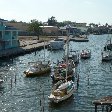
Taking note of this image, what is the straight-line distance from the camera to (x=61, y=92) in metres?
59.2

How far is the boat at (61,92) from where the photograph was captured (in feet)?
188

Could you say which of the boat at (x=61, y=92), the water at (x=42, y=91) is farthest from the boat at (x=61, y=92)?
the water at (x=42, y=91)

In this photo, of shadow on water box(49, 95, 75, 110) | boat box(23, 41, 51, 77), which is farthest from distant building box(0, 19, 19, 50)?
shadow on water box(49, 95, 75, 110)

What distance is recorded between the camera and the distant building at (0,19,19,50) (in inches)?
4625

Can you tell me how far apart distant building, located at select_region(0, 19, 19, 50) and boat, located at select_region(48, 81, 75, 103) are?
2242 inches

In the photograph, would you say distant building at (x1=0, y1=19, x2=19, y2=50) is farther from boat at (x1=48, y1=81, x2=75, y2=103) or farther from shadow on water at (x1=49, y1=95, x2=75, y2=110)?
shadow on water at (x1=49, y1=95, x2=75, y2=110)

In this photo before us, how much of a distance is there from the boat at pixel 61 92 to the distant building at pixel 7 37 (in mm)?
56946

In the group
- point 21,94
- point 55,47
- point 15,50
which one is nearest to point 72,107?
point 21,94

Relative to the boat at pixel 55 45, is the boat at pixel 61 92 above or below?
below

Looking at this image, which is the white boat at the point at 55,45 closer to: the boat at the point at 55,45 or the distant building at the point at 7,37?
the boat at the point at 55,45

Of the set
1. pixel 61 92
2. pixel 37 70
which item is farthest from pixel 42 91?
pixel 37 70

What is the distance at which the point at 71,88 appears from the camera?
63.1 metres

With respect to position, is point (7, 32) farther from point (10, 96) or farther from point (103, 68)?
point (10, 96)

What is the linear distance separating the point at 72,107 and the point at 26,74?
87.0 ft
